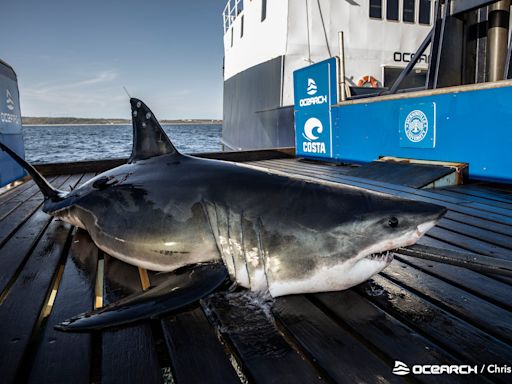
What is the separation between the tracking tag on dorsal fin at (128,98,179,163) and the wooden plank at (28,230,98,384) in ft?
3.28

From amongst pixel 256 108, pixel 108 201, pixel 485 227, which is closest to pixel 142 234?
pixel 108 201

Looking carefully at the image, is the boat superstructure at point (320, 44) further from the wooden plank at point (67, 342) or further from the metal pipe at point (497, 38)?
the wooden plank at point (67, 342)

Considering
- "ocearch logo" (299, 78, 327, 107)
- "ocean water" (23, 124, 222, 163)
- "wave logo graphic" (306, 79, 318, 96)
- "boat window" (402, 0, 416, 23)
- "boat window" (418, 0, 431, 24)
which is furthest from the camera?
"ocean water" (23, 124, 222, 163)

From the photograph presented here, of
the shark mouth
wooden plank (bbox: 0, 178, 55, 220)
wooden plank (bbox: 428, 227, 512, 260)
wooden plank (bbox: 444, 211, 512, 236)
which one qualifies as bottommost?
wooden plank (bbox: 428, 227, 512, 260)

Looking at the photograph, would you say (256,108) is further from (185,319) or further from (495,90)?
(185,319)

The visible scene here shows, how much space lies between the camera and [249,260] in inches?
76.8

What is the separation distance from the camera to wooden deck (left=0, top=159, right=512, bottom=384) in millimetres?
1392

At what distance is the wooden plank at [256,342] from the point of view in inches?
53.2

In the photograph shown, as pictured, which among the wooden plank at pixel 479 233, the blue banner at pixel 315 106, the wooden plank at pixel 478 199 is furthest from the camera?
the blue banner at pixel 315 106

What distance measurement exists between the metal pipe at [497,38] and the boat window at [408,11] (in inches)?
346

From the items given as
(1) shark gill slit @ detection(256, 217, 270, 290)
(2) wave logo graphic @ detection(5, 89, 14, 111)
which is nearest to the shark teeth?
(1) shark gill slit @ detection(256, 217, 270, 290)

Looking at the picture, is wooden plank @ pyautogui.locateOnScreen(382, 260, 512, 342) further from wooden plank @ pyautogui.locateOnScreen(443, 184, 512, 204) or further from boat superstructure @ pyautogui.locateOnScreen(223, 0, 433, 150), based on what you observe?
boat superstructure @ pyautogui.locateOnScreen(223, 0, 433, 150)

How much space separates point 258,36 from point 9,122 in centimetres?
1031

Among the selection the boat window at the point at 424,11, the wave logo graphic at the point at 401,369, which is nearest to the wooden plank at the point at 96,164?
the wave logo graphic at the point at 401,369
